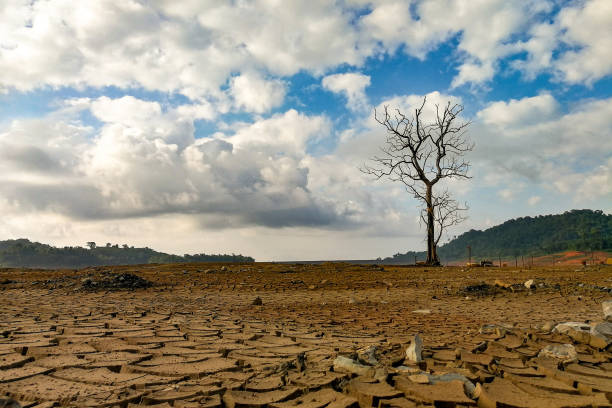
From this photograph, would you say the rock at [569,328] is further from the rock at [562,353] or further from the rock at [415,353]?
the rock at [415,353]

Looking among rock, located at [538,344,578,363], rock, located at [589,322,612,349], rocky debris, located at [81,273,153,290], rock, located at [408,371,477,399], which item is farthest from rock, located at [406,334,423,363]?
rocky debris, located at [81,273,153,290]

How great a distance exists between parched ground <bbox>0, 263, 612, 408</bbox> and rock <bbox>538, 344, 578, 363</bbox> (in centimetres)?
5

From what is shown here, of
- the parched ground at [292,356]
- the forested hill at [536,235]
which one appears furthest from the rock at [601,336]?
the forested hill at [536,235]

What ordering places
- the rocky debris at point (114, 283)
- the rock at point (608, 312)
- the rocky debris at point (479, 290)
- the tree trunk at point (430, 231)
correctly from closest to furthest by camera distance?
the rock at point (608, 312) < the rocky debris at point (479, 290) < the rocky debris at point (114, 283) < the tree trunk at point (430, 231)

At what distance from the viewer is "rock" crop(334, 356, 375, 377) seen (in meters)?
2.66

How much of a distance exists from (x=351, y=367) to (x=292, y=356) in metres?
0.76

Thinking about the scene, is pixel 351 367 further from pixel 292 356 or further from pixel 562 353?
pixel 562 353

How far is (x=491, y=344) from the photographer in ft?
12.1

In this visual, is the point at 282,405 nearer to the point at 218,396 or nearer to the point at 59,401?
the point at 218,396

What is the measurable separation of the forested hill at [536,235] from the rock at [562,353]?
6368cm

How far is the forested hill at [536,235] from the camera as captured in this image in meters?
67.6

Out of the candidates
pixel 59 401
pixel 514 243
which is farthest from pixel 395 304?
pixel 514 243

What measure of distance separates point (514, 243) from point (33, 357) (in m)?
91.6

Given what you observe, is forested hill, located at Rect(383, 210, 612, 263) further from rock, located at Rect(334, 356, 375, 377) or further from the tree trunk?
rock, located at Rect(334, 356, 375, 377)
